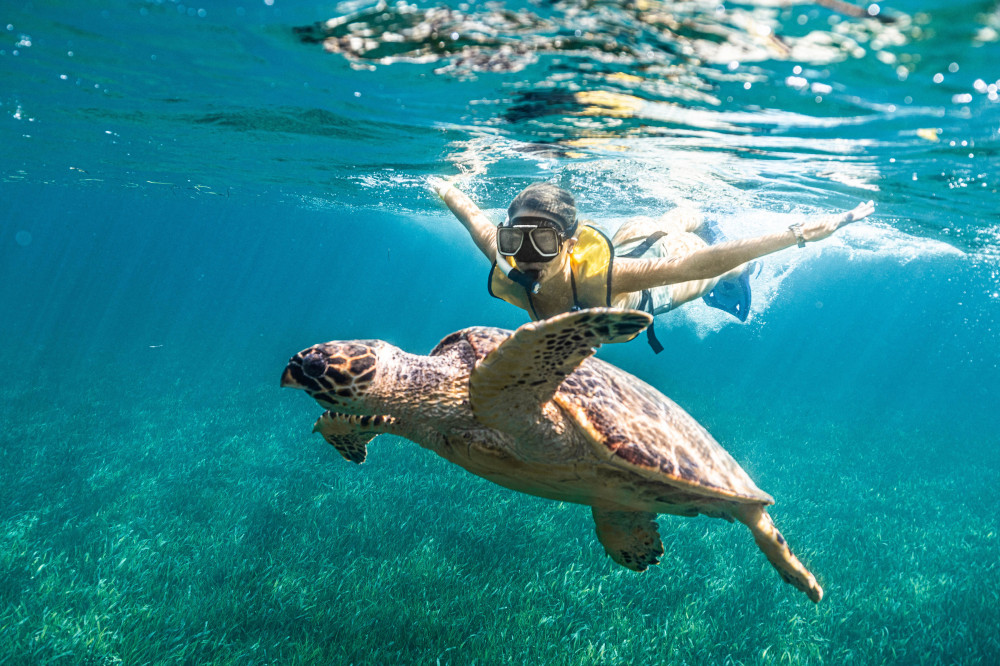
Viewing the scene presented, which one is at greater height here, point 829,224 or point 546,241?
point 829,224

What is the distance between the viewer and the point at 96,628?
493cm

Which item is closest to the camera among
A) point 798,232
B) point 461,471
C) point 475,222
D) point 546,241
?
point 798,232

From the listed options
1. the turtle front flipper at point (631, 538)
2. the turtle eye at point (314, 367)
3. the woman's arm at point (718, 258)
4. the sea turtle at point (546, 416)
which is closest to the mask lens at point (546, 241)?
the woman's arm at point (718, 258)

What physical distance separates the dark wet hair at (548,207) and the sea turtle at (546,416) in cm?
99

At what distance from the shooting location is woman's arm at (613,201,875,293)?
10.9 ft

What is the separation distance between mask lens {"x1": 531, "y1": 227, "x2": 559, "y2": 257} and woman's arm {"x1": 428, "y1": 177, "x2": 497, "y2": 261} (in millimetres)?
1031

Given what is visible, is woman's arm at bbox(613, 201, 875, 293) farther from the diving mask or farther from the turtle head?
the turtle head

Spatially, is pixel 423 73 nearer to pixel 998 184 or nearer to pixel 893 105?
pixel 893 105

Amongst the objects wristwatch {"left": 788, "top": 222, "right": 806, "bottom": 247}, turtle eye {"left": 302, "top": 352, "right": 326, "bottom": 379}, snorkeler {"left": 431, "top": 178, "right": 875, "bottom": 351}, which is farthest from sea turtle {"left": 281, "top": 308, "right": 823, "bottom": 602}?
wristwatch {"left": 788, "top": 222, "right": 806, "bottom": 247}

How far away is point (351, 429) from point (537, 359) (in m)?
2.41

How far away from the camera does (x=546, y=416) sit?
3.20 m

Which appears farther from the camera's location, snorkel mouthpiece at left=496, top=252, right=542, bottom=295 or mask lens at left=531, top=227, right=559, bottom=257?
snorkel mouthpiece at left=496, top=252, right=542, bottom=295

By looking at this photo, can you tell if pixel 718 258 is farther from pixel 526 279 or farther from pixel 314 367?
pixel 314 367

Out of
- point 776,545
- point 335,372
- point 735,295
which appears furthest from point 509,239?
point 735,295
